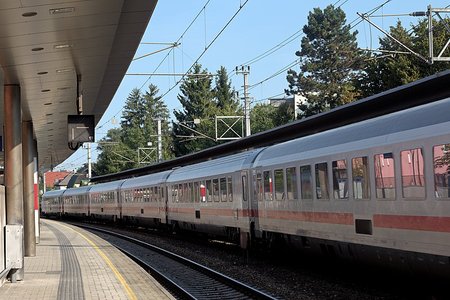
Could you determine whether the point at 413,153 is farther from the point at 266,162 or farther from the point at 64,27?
the point at 266,162

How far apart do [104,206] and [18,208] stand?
34475 mm

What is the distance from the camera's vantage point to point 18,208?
15.3 meters

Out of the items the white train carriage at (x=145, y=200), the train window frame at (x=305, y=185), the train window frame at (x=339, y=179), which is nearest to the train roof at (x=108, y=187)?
the white train carriage at (x=145, y=200)

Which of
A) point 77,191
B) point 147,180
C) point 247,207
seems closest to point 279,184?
point 247,207

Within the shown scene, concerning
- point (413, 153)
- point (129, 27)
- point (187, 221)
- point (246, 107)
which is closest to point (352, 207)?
point (413, 153)

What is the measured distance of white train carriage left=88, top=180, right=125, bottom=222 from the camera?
45.4 m

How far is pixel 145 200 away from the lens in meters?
36.5

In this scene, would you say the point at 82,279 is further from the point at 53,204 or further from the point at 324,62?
the point at 324,62

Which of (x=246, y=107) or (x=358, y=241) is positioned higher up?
(x=246, y=107)

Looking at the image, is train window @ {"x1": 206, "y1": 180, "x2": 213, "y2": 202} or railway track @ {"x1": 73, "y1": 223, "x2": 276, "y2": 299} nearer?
railway track @ {"x1": 73, "y1": 223, "x2": 276, "y2": 299}

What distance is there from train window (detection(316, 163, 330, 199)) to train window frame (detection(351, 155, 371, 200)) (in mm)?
1348

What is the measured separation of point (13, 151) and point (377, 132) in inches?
338

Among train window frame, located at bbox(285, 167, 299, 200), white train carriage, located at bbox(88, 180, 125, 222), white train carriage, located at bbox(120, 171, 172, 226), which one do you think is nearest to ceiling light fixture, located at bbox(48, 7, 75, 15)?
train window frame, located at bbox(285, 167, 299, 200)

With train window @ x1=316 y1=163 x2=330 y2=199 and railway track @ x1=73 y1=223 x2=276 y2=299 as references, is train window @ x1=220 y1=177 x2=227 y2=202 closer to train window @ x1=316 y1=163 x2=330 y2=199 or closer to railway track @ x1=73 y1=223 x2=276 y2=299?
railway track @ x1=73 y1=223 x2=276 y2=299
